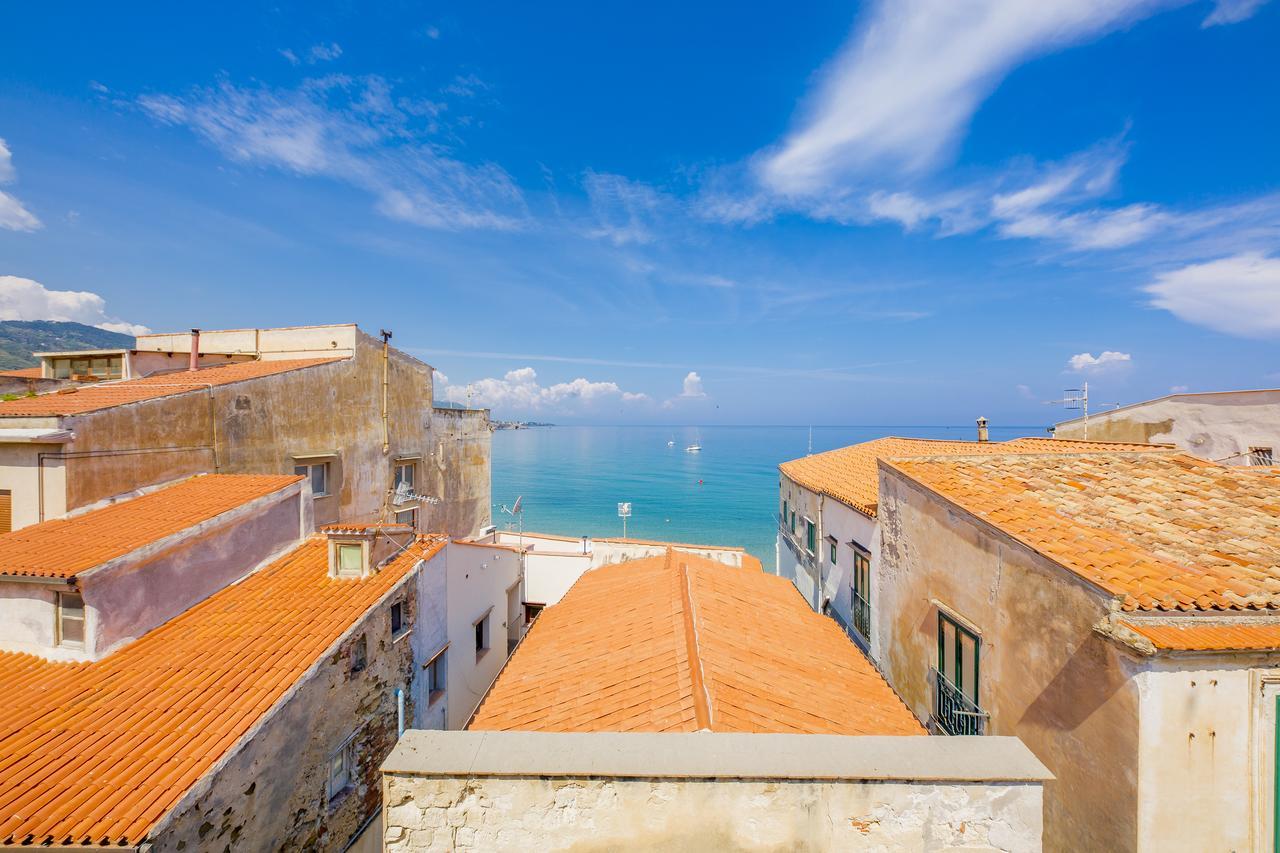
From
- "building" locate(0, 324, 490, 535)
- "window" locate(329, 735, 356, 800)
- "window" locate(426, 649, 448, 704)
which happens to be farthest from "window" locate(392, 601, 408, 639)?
"building" locate(0, 324, 490, 535)

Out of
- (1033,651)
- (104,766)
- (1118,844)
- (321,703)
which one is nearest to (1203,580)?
(1033,651)

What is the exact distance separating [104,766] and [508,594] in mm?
10246

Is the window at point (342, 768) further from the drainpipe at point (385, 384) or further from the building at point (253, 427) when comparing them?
the drainpipe at point (385, 384)

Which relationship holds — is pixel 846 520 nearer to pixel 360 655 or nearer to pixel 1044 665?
pixel 1044 665

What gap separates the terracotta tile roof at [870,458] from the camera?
11.8 metres

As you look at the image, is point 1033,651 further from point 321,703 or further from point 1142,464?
point 321,703

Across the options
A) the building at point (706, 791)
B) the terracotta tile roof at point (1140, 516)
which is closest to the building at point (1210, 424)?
the terracotta tile roof at point (1140, 516)

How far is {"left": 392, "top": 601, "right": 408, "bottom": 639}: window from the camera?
9.76 metres

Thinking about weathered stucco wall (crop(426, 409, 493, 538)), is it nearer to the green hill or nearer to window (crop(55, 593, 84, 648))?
window (crop(55, 593, 84, 648))

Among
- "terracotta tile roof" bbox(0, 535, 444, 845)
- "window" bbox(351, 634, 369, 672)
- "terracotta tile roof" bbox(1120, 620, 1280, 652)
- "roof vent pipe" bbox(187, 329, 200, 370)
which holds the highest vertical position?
"roof vent pipe" bbox(187, 329, 200, 370)

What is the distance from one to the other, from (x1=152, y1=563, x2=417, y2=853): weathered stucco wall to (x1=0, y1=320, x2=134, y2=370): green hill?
95.8 meters

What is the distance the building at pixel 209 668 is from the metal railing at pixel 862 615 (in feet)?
32.1

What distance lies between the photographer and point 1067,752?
18.8 feet

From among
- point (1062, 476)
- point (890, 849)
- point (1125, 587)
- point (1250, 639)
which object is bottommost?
point (890, 849)
